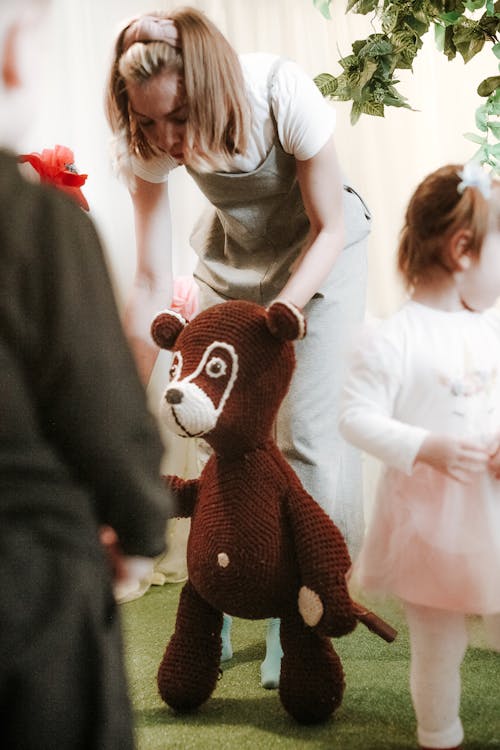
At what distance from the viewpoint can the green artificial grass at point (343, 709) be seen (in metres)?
1.05

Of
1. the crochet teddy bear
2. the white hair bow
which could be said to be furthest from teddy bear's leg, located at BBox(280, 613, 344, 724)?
the white hair bow

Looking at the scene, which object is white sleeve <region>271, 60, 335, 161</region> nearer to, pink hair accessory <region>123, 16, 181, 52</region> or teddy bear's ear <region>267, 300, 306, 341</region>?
pink hair accessory <region>123, 16, 181, 52</region>

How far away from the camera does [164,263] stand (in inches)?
55.1

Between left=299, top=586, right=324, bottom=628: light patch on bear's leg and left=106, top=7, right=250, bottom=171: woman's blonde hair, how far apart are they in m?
0.60

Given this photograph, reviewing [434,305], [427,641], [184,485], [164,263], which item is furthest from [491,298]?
[164,263]

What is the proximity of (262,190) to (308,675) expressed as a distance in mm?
675

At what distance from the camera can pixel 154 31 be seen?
3.78ft

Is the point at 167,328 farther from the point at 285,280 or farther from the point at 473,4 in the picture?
the point at 473,4

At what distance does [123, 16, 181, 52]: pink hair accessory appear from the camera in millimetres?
1150

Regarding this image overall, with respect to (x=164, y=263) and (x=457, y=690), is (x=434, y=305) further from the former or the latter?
(x=164, y=263)

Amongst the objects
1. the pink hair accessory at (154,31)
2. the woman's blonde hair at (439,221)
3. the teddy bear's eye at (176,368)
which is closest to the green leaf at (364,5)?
the pink hair accessory at (154,31)

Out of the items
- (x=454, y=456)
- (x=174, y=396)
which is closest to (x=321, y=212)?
(x=174, y=396)

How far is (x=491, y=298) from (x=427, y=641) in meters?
0.38

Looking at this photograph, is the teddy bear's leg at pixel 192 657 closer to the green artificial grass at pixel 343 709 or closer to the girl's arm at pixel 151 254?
the green artificial grass at pixel 343 709
